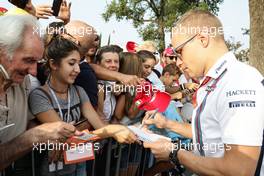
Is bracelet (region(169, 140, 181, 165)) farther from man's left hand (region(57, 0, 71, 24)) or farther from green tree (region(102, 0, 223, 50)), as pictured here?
green tree (region(102, 0, 223, 50))

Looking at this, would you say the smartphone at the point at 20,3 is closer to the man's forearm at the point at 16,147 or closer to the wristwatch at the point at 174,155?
the man's forearm at the point at 16,147

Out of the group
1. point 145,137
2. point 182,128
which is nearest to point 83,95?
point 145,137

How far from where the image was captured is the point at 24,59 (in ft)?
8.61

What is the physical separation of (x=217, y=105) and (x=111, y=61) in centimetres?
243

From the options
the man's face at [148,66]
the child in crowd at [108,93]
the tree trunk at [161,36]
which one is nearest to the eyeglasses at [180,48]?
the child in crowd at [108,93]

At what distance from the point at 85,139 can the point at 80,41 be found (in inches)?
52.8

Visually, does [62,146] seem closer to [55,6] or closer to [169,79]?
[55,6]

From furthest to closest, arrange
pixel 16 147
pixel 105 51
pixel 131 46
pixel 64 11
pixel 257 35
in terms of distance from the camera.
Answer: pixel 257 35 → pixel 131 46 → pixel 105 51 → pixel 64 11 → pixel 16 147

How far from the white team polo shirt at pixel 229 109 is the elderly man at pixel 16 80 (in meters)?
0.89

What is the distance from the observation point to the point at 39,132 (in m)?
2.61

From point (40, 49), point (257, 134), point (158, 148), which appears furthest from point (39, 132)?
point (257, 134)

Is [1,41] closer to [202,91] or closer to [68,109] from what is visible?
[68,109]

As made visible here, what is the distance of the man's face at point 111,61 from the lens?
15.0 ft

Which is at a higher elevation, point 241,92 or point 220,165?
point 241,92
